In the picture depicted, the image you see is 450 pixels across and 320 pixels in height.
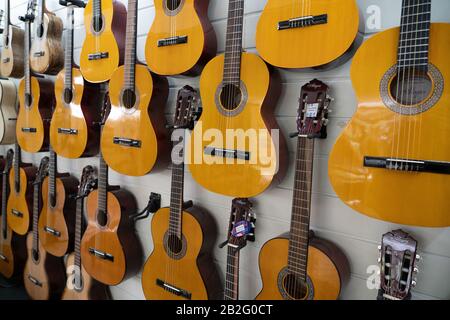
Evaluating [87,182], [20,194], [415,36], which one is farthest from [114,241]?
[415,36]

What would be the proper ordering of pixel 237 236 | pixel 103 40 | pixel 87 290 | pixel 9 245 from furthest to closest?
pixel 9 245, pixel 87 290, pixel 103 40, pixel 237 236

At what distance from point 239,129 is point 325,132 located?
287 millimetres

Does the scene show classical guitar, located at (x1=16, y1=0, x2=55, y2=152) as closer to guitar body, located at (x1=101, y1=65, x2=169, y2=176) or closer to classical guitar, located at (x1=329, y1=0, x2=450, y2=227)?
guitar body, located at (x1=101, y1=65, x2=169, y2=176)

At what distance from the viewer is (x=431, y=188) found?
75cm

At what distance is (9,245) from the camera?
7.73ft

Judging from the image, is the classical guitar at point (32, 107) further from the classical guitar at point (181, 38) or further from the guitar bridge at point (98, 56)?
the classical guitar at point (181, 38)

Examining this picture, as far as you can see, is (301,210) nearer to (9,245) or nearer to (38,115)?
(38,115)

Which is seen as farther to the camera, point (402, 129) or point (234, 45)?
point (234, 45)

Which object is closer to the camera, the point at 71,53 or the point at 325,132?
the point at 325,132

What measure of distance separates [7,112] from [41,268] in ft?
3.50

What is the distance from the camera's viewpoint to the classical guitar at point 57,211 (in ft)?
6.14

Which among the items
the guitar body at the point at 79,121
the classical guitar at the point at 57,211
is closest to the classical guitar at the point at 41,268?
the classical guitar at the point at 57,211
